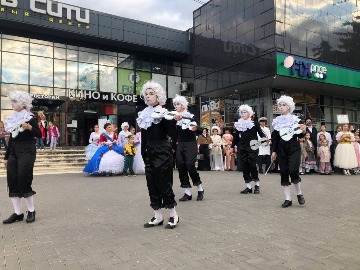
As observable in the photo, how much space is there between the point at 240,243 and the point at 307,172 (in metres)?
9.78

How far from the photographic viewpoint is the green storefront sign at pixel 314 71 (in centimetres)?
1758

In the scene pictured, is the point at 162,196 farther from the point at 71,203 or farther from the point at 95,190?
the point at 95,190

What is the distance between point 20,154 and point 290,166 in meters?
4.72

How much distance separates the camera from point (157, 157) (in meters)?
5.00

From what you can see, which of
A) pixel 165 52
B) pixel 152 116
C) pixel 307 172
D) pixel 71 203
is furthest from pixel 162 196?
pixel 165 52

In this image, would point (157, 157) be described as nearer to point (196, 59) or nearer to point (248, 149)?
point (248, 149)

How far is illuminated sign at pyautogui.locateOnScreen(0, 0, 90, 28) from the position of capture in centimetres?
1967

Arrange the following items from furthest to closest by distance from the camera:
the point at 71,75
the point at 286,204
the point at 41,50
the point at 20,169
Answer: the point at 71,75
the point at 41,50
the point at 286,204
the point at 20,169

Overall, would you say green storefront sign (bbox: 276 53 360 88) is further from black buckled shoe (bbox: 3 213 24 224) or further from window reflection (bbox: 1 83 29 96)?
window reflection (bbox: 1 83 29 96)

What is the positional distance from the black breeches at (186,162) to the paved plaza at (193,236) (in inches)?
20.5

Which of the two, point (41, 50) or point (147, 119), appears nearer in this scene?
point (147, 119)

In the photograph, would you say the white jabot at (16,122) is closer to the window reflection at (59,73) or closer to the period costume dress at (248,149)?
the period costume dress at (248,149)

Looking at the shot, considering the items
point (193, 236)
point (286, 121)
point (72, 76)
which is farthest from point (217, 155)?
point (72, 76)

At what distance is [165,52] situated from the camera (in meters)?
26.3
